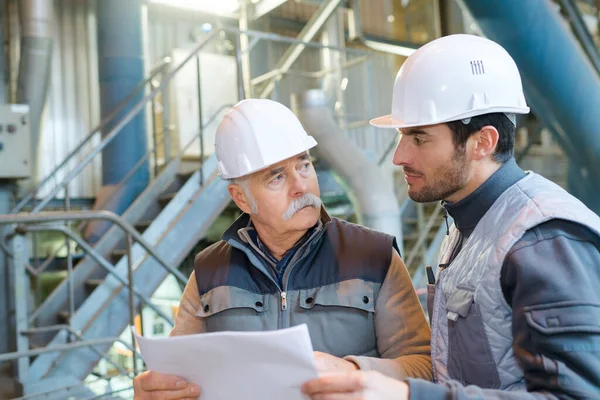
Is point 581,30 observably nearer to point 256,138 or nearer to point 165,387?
point 256,138

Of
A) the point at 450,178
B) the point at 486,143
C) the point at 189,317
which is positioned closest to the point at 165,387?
the point at 189,317

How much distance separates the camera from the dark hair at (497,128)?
1336 millimetres

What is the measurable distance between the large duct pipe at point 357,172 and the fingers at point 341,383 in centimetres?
386

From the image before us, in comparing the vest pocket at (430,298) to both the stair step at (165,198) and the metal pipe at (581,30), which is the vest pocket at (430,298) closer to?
the metal pipe at (581,30)

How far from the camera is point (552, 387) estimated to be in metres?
0.97

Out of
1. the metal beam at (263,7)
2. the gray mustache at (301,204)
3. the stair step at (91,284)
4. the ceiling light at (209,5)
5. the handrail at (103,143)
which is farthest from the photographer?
the metal beam at (263,7)

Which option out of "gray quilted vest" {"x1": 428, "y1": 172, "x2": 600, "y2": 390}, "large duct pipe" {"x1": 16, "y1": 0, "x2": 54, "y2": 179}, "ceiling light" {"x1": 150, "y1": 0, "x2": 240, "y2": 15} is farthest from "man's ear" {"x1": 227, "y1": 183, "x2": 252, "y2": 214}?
"ceiling light" {"x1": 150, "y1": 0, "x2": 240, "y2": 15}

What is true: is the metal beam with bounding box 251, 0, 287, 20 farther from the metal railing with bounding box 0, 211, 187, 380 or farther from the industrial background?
the metal railing with bounding box 0, 211, 187, 380

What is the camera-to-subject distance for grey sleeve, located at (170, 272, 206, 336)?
178 centimetres

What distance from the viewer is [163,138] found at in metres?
6.87

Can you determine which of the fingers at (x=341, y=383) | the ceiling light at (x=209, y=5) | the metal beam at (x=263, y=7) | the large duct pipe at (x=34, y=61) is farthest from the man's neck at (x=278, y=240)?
the metal beam at (x=263, y=7)

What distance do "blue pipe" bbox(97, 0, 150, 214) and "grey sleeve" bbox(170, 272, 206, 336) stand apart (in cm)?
469

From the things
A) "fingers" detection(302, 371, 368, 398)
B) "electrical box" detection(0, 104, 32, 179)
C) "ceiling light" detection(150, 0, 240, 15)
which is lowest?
"fingers" detection(302, 371, 368, 398)

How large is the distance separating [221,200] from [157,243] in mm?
700
